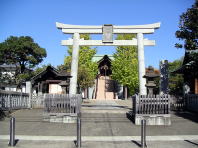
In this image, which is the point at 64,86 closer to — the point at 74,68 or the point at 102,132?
the point at 74,68

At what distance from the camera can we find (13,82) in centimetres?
4322

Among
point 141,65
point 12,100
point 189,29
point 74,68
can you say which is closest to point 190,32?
point 189,29

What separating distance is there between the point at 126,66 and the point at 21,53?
54.2 feet

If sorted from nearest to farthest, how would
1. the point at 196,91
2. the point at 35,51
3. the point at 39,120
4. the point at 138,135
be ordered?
→ the point at 138,135
the point at 39,120
the point at 196,91
the point at 35,51

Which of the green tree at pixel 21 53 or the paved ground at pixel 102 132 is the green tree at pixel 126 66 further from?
the paved ground at pixel 102 132

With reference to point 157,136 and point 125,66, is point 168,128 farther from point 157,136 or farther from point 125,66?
point 125,66

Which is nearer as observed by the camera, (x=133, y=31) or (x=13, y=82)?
(x=133, y=31)

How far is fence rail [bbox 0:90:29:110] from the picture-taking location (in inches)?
785

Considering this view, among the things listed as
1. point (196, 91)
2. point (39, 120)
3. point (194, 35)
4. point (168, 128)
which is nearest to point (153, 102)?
point (168, 128)

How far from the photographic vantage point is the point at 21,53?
44812 mm

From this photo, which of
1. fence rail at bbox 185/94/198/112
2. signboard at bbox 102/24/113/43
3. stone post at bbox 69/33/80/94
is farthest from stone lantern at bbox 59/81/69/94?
fence rail at bbox 185/94/198/112

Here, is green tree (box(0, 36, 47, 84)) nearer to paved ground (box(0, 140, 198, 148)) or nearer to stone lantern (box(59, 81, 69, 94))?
stone lantern (box(59, 81, 69, 94))

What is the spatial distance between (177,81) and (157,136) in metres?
35.5

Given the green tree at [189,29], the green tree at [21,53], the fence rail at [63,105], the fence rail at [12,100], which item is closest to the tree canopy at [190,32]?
the green tree at [189,29]
